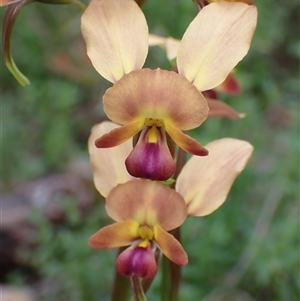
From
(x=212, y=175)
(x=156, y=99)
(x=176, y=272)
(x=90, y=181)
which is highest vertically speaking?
(x=156, y=99)

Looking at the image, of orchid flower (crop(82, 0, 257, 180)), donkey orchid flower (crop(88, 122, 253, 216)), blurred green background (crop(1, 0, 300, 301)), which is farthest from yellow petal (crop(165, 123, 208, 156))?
blurred green background (crop(1, 0, 300, 301))

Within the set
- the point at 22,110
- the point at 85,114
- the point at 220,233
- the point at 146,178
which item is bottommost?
the point at 85,114

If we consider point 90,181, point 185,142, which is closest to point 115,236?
point 185,142

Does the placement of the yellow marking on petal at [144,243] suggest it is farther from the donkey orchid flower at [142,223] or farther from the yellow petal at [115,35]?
the yellow petal at [115,35]

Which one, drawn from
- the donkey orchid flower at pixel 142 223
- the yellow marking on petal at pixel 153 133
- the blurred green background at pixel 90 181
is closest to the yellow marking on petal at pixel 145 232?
the donkey orchid flower at pixel 142 223

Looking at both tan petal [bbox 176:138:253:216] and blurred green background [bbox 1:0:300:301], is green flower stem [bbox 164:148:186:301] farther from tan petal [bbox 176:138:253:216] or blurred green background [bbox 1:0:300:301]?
blurred green background [bbox 1:0:300:301]

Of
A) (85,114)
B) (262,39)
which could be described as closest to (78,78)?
(85,114)

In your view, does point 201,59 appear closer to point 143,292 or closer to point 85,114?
point 143,292

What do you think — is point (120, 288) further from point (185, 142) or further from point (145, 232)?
point (185, 142)
